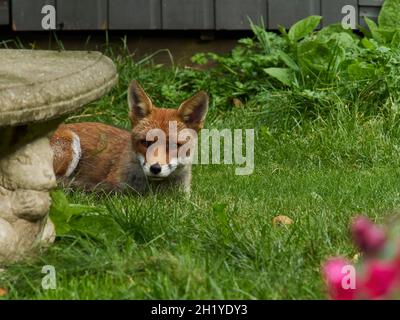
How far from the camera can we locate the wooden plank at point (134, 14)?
9320 millimetres

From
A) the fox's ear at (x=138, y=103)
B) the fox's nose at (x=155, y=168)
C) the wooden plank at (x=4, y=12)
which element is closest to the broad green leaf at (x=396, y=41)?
the fox's ear at (x=138, y=103)

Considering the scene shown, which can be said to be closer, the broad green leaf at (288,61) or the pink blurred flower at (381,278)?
the pink blurred flower at (381,278)

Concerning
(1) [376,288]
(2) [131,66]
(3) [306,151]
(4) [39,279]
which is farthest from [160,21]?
(1) [376,288]

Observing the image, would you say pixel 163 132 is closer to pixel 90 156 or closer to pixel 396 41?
pixel 90 156

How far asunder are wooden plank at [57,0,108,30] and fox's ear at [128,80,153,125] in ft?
10.5

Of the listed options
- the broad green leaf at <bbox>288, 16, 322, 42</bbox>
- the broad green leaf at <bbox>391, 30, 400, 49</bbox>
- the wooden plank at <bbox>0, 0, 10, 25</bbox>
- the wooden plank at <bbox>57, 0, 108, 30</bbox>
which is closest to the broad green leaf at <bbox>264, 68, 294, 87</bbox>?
the broad green leaf at <bbox>288, 16, 322, 42</bbox>

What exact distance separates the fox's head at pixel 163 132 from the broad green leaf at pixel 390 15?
11.0 ft

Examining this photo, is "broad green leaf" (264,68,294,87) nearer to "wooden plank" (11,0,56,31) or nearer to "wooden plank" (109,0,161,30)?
"wooden plank" (109,0,161,30)

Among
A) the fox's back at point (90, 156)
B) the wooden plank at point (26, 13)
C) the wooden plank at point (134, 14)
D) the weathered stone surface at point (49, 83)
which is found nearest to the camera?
the weathered stone surface at point (49, 83)

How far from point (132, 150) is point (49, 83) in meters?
2.35

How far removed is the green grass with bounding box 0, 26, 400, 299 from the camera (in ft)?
12.4

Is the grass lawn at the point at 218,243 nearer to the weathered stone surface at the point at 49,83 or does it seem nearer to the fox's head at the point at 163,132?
the fox's head at the point at 163,132

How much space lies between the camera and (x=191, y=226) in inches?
188
